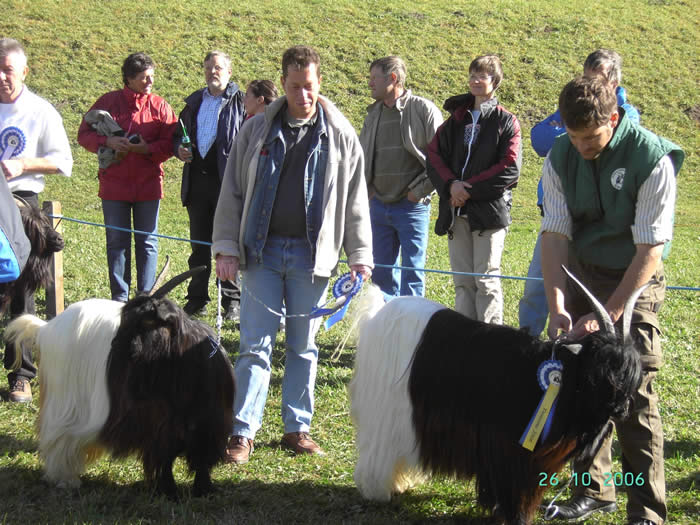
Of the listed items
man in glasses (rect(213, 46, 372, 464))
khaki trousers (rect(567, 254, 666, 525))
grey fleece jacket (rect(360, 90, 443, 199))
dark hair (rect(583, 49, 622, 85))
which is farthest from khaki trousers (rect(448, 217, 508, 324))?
khaki trousers (rect(567, 254, 666, 525))

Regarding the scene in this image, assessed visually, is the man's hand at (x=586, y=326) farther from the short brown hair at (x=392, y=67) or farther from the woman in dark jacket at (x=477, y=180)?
the short brown hair at (x=392, y=67)

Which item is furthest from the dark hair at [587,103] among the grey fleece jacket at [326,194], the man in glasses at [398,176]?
the man in glasses at [398,176]

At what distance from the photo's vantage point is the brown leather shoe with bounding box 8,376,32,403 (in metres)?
→ 5.05

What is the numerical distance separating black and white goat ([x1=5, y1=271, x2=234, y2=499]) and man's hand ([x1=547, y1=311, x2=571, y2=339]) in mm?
1649

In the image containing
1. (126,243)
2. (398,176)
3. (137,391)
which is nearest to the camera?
(137,391)

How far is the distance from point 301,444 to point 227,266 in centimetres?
115

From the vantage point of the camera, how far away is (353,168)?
4.24 m

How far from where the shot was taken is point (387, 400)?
3793 mm

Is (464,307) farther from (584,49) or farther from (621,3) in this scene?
(621,3)

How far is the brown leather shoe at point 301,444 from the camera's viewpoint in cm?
438

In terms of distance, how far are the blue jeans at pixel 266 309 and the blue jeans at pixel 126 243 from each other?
2.82 meters

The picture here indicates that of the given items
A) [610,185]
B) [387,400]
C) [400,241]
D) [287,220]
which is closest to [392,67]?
[400,241]

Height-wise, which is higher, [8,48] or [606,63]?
[606,63]

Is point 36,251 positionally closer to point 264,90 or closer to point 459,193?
point 264,90
